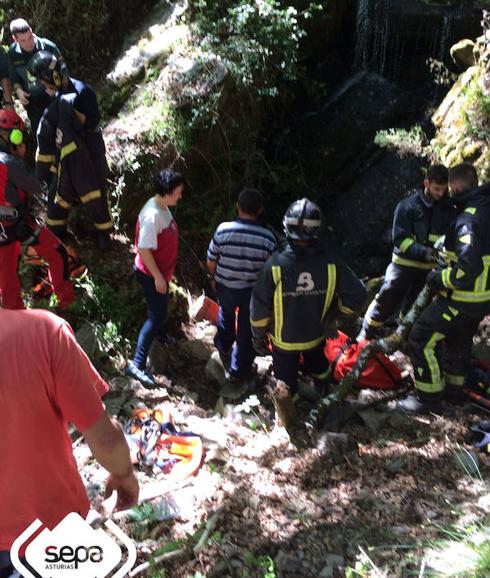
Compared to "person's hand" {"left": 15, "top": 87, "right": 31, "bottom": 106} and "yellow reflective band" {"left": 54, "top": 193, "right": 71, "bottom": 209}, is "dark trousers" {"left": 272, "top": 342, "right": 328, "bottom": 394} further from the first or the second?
"person's hand" {"left": 15, "top": 87, "right": 31, "bottom": 106}

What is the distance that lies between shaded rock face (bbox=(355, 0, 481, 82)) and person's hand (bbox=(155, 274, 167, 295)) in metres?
6.38

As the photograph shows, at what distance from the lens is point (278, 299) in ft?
13.5

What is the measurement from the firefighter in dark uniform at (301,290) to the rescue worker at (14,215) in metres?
2.12

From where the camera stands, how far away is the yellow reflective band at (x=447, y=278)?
413 centimetres

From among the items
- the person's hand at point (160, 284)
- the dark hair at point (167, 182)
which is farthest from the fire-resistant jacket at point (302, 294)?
the dark hair at point (167, 182)

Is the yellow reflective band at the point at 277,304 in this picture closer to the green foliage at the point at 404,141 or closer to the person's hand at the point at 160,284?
the person's hand at the point at 160,284

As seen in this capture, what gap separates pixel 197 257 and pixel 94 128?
224cm

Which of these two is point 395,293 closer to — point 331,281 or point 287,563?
point 331,281

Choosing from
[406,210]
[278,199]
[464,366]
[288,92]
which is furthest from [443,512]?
[288,92]

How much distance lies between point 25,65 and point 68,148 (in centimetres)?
170

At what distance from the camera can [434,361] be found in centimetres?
443

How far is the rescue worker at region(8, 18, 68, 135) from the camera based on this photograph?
18.0ft

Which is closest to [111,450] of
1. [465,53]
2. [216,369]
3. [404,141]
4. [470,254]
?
[470,254]

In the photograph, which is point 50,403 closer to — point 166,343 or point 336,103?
point 166,343
